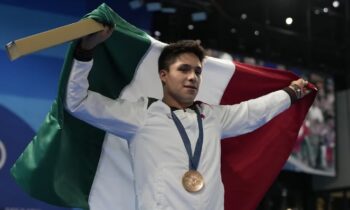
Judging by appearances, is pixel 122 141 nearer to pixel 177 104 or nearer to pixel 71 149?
pixel 71 149

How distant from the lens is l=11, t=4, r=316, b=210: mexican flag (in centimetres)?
257

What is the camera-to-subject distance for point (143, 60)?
290 centimetres

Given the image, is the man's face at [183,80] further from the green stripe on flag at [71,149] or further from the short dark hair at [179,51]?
Answer: the green stripe on flag at [71,149]

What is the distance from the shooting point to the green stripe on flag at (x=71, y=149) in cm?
255

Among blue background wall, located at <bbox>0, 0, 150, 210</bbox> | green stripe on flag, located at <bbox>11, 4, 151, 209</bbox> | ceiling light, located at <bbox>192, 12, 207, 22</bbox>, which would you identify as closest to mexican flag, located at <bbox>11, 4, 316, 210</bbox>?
green stripe on flag, located at <bbox>11, 4, 151, 209</bbox>

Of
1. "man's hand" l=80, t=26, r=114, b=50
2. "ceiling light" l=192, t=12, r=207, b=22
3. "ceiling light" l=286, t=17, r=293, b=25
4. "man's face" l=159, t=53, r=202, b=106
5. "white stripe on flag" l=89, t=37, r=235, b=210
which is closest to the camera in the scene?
"man's hand" l=80, t=26, r=114, b=50

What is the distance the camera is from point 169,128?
2.36 metres

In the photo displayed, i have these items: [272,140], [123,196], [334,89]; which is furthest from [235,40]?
[123,196]

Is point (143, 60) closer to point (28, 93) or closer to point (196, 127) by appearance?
point (196, 127)

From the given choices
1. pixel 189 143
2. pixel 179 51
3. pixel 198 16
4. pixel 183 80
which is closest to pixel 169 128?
pixel 189 143

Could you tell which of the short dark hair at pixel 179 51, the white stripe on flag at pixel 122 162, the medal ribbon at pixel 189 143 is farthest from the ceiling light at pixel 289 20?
the medal ribbon at pixel 189 143

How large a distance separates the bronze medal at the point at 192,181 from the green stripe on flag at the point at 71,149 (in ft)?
1.96

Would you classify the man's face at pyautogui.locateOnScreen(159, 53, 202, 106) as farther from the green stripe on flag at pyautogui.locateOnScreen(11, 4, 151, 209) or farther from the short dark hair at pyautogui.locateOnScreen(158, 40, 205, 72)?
the green stripe on flag at pyautogui.locateOnScreen(11, 4, 151, 209)

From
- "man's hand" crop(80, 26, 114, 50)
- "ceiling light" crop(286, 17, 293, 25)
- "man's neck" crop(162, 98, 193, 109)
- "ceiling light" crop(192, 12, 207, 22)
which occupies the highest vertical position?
"ceiling light" crop(286, 17, 293, 25)
